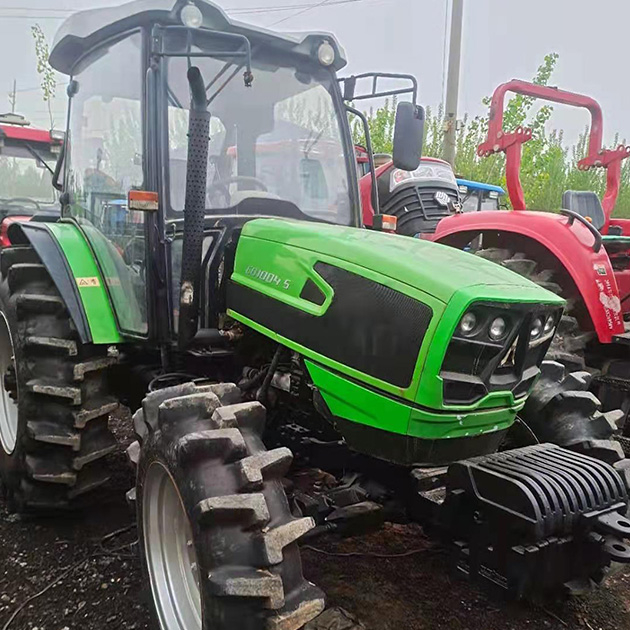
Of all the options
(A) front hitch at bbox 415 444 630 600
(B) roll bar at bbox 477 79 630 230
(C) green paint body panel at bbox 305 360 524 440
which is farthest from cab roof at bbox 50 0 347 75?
(A) front hitch at bbox 415 444 630 600

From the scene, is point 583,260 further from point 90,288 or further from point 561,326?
point 90,288

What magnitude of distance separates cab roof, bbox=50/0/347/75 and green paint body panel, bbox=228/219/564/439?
0.96 meters

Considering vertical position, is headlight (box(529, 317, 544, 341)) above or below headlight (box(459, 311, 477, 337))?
below

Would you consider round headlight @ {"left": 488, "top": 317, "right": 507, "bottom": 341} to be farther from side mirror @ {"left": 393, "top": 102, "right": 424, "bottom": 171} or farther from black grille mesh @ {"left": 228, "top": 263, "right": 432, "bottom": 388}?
side mirror @ {"left": 393, "top": 102, "right": 424, "bottom": 171}

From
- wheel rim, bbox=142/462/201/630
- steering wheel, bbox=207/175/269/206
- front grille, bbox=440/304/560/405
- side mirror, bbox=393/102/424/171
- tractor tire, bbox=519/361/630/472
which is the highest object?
side mirror, bbox=393/102/424/171

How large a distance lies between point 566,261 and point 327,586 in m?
2.45

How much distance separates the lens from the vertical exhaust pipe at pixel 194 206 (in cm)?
243

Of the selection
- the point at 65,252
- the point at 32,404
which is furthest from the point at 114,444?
the point at 65,252

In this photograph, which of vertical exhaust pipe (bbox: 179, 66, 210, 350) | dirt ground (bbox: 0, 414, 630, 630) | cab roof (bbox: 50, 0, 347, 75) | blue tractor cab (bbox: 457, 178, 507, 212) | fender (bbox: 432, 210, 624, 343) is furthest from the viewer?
blue tractor cab (bbox: 457, 178, 507, 212)

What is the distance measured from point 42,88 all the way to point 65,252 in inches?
454

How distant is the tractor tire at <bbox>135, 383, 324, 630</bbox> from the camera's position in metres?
1.88

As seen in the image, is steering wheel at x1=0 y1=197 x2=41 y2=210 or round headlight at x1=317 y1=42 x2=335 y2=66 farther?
steering wheel at x1=0 y1=197 x2=41 y2=210

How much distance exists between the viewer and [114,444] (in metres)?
3.20

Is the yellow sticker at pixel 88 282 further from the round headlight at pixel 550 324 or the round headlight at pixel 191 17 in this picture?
the round headlight at pixel 550 324
